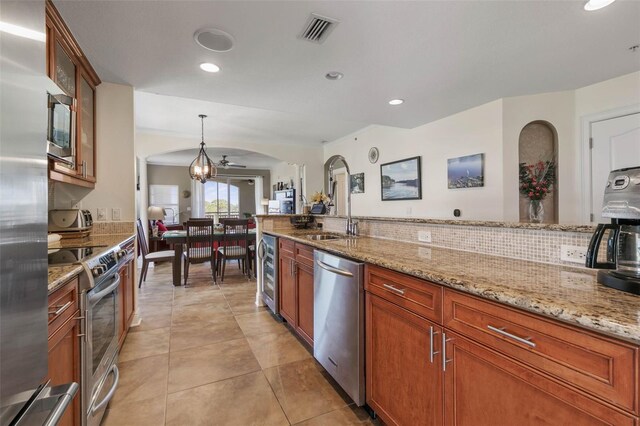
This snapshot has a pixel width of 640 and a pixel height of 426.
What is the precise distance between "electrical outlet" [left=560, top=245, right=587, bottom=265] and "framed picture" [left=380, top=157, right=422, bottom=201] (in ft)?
10.5

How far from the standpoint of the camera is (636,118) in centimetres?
287

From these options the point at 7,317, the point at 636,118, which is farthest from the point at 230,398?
the point at 636,118

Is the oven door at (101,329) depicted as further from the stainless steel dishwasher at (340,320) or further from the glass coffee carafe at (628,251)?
the glass coffee carafe at (628,251)

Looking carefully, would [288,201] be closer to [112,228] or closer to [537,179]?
[112,228]

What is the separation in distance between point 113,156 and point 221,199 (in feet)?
23.7

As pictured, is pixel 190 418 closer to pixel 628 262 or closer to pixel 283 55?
→ pixel 628 262

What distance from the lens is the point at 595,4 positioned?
1801 millimetres

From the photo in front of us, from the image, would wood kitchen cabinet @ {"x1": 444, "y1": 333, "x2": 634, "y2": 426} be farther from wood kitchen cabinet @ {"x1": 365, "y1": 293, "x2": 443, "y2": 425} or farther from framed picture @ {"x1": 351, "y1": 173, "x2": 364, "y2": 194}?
framed picture @ {"x1": 351, "y1": 173, "x2": 364, "y2": 194}

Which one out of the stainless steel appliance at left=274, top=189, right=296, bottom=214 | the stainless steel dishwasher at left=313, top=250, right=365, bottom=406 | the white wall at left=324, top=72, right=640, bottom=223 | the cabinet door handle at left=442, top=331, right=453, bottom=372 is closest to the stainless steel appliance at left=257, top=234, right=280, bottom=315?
the stainless steel dishwasher at left=313, top=250, right=365, bottom=406

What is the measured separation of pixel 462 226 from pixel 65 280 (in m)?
2.00

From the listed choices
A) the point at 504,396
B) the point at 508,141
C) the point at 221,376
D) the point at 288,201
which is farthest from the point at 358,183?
the point at 504,396

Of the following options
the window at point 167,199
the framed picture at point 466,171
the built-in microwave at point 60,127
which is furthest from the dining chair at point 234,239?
the window at point 167,199

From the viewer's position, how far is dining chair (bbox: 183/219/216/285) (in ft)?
14.5

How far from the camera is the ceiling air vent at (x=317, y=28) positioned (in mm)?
1837
